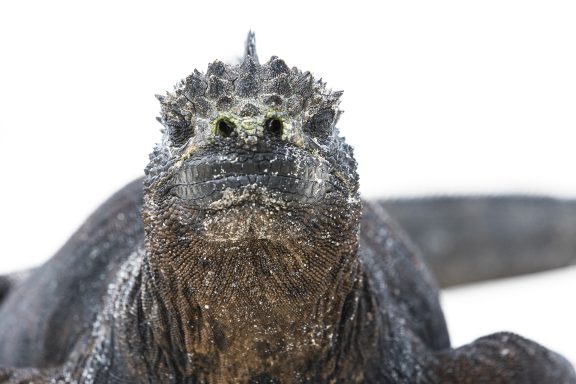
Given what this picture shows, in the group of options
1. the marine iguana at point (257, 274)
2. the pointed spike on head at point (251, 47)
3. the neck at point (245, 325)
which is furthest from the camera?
the pointed spike on head at point (251, 47)

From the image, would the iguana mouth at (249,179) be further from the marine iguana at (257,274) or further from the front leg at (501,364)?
the front leg at (501,364)

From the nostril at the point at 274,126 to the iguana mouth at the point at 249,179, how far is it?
12cm

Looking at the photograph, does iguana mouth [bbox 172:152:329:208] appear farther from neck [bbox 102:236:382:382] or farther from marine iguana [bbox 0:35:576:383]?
neck [bbox 102:236:382:382]

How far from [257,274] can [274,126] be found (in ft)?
2.30

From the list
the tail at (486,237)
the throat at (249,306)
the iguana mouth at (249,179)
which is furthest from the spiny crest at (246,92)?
the tail at (486,237)

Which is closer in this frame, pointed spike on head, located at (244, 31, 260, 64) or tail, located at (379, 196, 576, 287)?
pointed spike on head, located at (244, 31, 260, 64)

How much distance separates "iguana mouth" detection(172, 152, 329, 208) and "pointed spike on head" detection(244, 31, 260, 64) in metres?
0.77

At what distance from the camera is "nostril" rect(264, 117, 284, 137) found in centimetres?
461

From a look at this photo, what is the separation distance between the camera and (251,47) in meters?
5.46

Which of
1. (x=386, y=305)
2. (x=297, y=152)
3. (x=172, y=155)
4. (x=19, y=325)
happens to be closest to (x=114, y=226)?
(x=19, y=325)

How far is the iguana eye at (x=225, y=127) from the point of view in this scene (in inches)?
181

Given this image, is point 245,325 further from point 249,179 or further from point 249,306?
point 249,179

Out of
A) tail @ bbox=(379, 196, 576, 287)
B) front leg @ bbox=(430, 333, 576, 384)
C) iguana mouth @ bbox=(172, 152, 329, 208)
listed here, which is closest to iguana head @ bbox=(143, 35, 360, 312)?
iguana mouth @ bbox=(172, 152, 329, 208)

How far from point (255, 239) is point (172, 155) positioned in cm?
60
